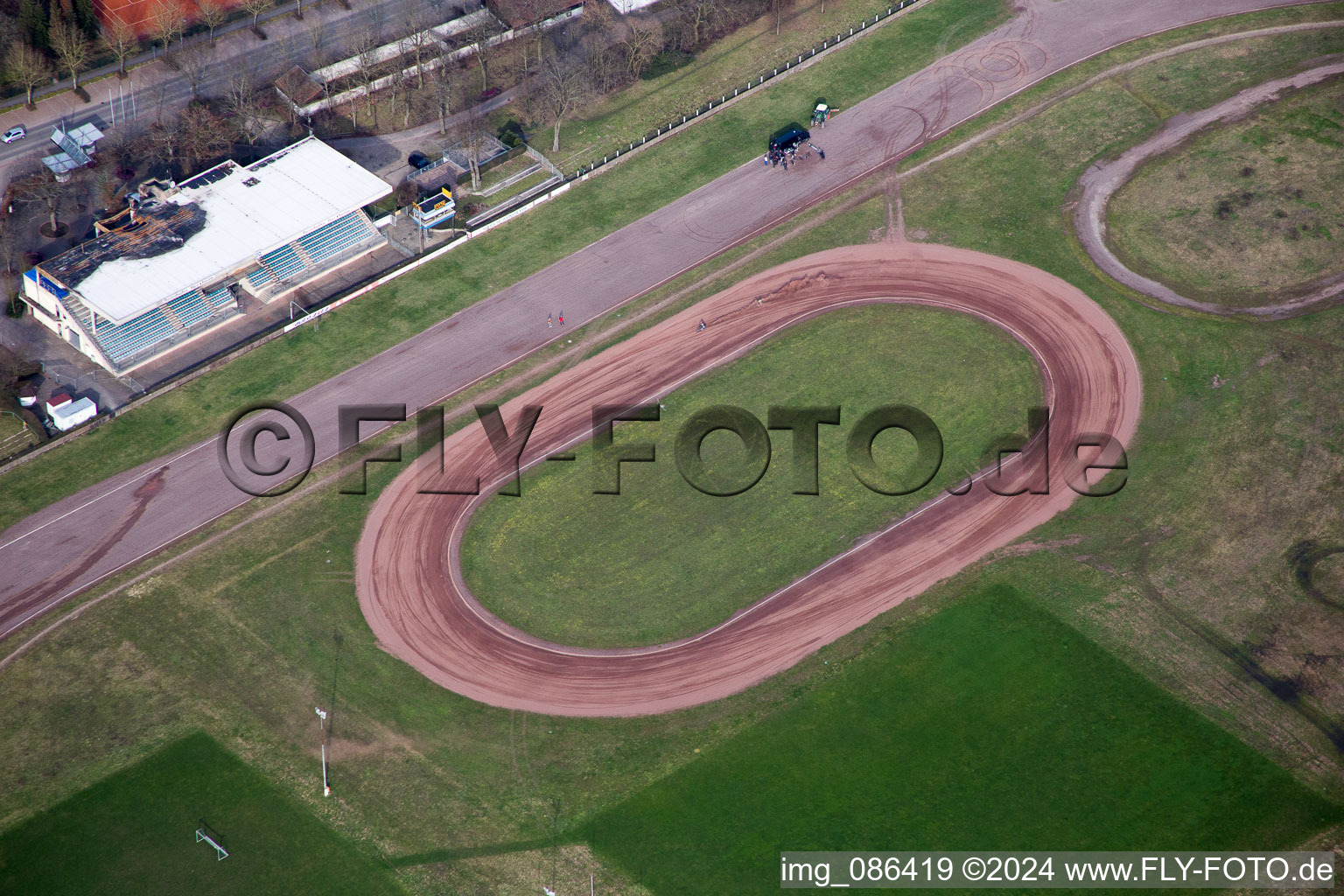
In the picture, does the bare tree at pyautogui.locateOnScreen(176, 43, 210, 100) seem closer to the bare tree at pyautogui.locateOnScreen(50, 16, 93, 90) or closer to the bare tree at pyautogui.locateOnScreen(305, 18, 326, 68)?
the bare tree at pyautogui.locateOnScreen(50, 16, 93, 90)

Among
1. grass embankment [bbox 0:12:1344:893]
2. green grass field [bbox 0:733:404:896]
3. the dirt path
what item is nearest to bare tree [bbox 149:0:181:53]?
grass embankment [bbox 0:12:1344:893]

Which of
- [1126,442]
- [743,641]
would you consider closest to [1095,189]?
[1126,442]

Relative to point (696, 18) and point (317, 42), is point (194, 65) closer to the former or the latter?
point (317, 42)

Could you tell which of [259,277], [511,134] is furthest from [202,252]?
[511,134]

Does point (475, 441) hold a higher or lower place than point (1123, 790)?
higher

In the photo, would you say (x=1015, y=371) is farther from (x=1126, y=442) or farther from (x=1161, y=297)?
(x=1161, y=297)

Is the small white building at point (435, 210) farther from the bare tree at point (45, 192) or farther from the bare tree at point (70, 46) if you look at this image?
the bare tree at point (70, 46)
